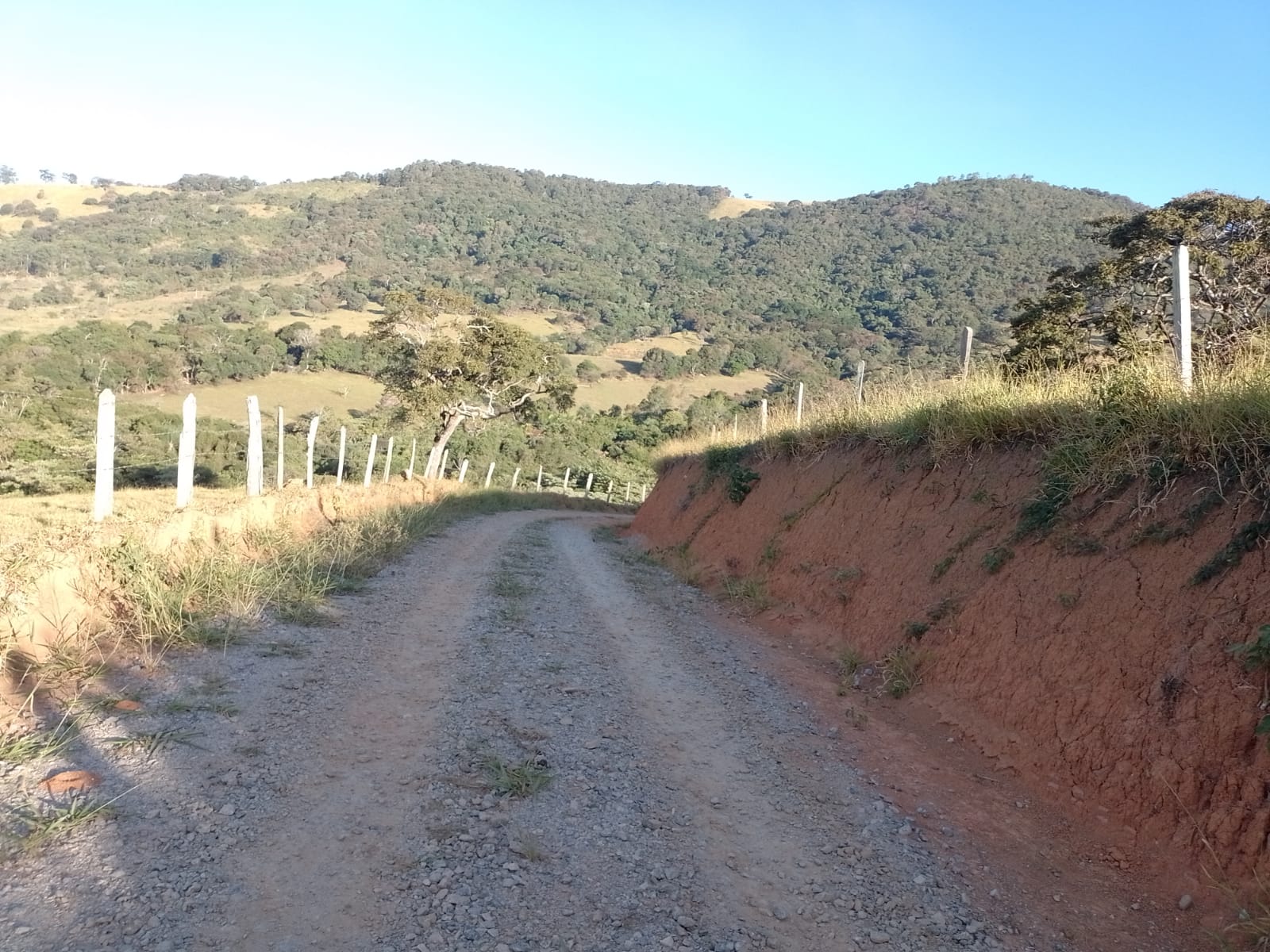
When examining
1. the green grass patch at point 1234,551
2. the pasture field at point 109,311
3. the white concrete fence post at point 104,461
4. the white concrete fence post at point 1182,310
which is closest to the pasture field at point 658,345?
the pasture field at point 109,311

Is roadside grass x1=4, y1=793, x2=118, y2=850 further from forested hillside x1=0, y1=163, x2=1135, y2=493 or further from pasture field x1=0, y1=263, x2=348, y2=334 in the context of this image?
pasture field x1=0, y1=263, x2=348, y2=334

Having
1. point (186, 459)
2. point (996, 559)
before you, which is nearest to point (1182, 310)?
Result: point (996, 559)

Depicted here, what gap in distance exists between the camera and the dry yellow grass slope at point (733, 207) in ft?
498

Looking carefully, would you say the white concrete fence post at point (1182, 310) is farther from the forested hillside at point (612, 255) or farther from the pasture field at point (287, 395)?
the forested hillside at point (612, 255)

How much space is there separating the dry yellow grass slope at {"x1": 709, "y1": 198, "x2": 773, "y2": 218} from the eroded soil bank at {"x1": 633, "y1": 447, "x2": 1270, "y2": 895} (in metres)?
150

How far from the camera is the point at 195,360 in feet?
173

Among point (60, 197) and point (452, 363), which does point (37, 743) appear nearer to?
point (452, 363)

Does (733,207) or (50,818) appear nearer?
(50,818)

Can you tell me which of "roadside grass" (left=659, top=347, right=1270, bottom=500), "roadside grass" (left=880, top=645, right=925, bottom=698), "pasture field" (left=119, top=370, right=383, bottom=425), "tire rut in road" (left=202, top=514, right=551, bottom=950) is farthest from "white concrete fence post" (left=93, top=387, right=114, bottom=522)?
"pasture field" (left=119, top=370, right=383, bottom=425)

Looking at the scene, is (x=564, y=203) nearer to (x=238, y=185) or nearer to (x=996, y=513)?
(x=238, y=185)

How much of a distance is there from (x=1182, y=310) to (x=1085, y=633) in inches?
122

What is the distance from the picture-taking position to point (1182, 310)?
20.6ft

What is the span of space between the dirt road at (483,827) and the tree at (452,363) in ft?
77.9

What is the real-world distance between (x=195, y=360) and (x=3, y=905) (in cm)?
5808
